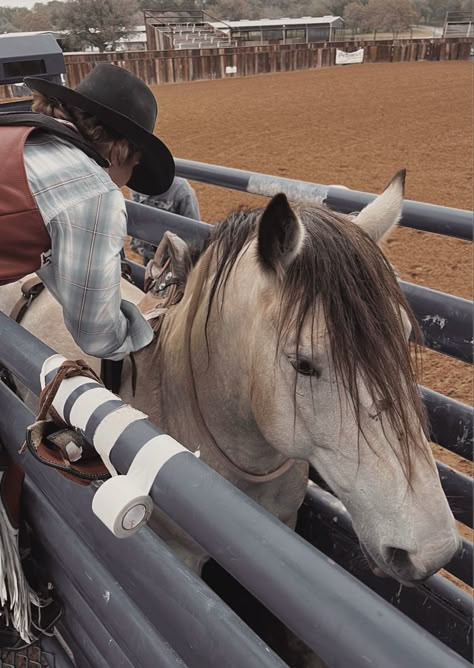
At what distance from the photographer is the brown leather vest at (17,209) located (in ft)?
3.85

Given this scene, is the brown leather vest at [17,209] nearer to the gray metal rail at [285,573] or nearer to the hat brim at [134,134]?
the hat brim at [134,134]

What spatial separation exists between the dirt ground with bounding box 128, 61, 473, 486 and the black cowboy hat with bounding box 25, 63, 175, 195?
2570 millimetres

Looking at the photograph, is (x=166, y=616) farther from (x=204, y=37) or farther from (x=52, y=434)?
(x=204, y=37)

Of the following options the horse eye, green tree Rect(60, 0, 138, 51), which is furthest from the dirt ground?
green tree Rect(60, 0, 138, 51)

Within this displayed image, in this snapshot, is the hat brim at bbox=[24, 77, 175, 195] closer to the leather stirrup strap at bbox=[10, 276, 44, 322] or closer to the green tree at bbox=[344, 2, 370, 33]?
the leather stirrup strap at bbox=[10, 276, 44, 322]

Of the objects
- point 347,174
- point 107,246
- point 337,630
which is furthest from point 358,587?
point 347,174

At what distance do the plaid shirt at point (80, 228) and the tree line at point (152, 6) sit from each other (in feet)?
103

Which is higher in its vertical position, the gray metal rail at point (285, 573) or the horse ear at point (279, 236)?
the horse ear at point (279, 236)

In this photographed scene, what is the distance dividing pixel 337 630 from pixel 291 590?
0.19 feet

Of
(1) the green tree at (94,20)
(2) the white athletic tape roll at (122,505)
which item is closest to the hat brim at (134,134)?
(2) the white athletic tape roll at (122,505)

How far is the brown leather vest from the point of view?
46.3 inches

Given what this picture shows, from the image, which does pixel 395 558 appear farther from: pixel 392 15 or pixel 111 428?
pixel 392 15

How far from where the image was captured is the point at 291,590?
1.81ft

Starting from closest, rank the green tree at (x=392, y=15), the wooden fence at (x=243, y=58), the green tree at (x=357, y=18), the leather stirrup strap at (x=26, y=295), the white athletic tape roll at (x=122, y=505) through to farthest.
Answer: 1. the white athletic tape roll at (x=122, y=505)
2. the leather stirrup strap at (x=26, y=295)
3. the wooden fence at (x=243, y=58)
4. the green tree at (x=392, y=15)
5. the green tree at (x=357, y=18)
